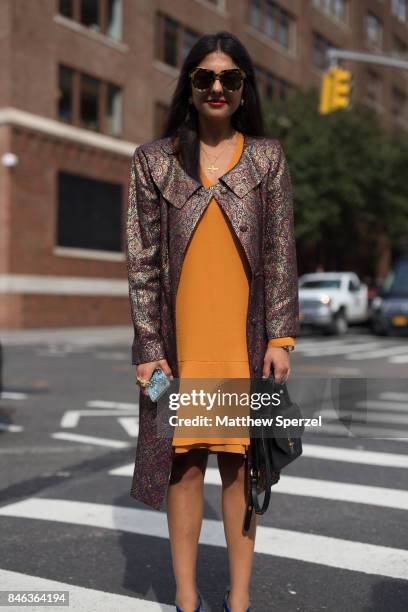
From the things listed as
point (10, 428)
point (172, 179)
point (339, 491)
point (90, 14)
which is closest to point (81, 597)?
point (172, 179)

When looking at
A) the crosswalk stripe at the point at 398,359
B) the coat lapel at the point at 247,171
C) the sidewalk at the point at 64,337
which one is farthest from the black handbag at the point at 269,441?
the sidewalk at the point at 64,337

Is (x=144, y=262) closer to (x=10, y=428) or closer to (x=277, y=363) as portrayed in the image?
(x=277, y=363)

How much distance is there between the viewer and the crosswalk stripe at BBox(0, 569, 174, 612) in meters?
3.36

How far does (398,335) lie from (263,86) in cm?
1626

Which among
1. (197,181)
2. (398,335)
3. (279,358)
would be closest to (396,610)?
(279,358)

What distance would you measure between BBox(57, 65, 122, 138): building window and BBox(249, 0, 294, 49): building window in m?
9.93

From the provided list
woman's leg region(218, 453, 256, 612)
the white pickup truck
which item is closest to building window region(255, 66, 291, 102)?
the white pickup truck

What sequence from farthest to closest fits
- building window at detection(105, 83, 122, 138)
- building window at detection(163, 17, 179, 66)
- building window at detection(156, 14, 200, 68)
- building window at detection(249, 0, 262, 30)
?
building window at detection(249, 0, 262, 30)
building window at detection(163, 17, 179, 66)
building window at detection(156, 14, 200, 68)
building window at detection(105, 83, 122, 138)

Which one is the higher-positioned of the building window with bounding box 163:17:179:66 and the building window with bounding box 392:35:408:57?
the building window with bounding box 392:35:408:57

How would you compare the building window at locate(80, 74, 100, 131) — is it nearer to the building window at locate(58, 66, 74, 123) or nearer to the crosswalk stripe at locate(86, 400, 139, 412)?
the building window at locate(58, 66, 74, 123)

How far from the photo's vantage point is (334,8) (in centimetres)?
4356

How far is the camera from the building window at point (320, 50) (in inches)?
1630

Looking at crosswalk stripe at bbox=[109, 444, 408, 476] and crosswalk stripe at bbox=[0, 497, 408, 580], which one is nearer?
crosswalk stripe at bbox=[0, 497, 408, 580]

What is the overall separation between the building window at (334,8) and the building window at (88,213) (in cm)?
1910
